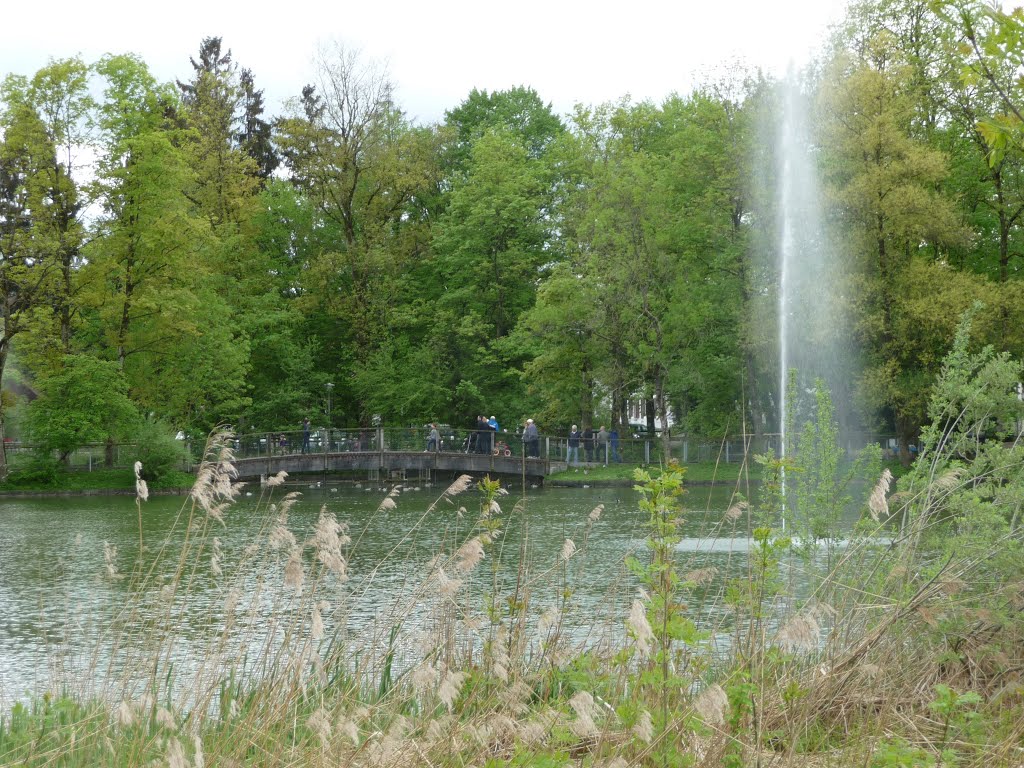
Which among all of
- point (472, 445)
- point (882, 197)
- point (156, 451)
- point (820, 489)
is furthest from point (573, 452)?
point (820, 489)

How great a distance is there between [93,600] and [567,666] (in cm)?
773

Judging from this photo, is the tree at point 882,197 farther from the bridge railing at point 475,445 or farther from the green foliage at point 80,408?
the green foliage at point 80,408

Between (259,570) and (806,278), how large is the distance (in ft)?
94.8

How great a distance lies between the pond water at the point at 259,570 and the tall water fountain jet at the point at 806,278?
6.07 m

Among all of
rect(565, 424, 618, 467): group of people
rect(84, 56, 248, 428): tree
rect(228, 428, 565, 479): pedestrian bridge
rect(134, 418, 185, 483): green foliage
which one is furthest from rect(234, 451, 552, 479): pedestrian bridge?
rect(134, 418, 185, 483): green foliage

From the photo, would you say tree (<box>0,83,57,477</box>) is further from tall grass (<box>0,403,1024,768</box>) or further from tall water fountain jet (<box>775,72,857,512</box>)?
tall grass (<box>0,403,1024,768</box>)

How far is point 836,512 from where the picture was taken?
25.8 feet

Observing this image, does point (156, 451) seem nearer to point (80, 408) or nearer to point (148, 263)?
point (80, 408)

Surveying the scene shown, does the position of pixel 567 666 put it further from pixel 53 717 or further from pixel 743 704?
pixel 53 717

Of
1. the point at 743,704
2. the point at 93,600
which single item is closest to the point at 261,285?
the point at 93,600

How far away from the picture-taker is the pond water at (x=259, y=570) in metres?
6.06

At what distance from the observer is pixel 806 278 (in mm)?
33125

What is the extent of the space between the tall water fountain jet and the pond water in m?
6.07

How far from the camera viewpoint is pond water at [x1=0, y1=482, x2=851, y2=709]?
6062 millimetres
